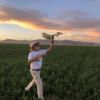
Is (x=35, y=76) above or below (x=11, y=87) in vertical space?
above

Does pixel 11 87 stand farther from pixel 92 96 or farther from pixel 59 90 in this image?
pixel 92 96

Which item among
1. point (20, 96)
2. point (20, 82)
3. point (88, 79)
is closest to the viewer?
point (20, 96)

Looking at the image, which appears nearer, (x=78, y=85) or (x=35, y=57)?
(x=35, y=57)

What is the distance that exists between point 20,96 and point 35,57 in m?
1.84

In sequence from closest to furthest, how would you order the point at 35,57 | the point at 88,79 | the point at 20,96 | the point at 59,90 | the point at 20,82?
the point at 35,57
the point at 20,96
the point at 59,90
the point at 20,82
the point at 88,79

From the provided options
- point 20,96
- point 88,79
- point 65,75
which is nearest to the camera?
point 20,96

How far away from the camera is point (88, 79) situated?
50.9ft

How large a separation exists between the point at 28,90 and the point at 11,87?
1106 mm

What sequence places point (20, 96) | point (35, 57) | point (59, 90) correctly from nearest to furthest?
point (35, 57) < point (20, 96) < point (59, 90)

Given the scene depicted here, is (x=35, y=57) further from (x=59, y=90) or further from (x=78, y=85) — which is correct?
(x=78, y=85)

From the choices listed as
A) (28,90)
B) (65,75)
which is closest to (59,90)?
(28,90)

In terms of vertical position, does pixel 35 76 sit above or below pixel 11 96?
above

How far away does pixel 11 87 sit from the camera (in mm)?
13328

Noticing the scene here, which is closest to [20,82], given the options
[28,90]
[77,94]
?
[28,90]
